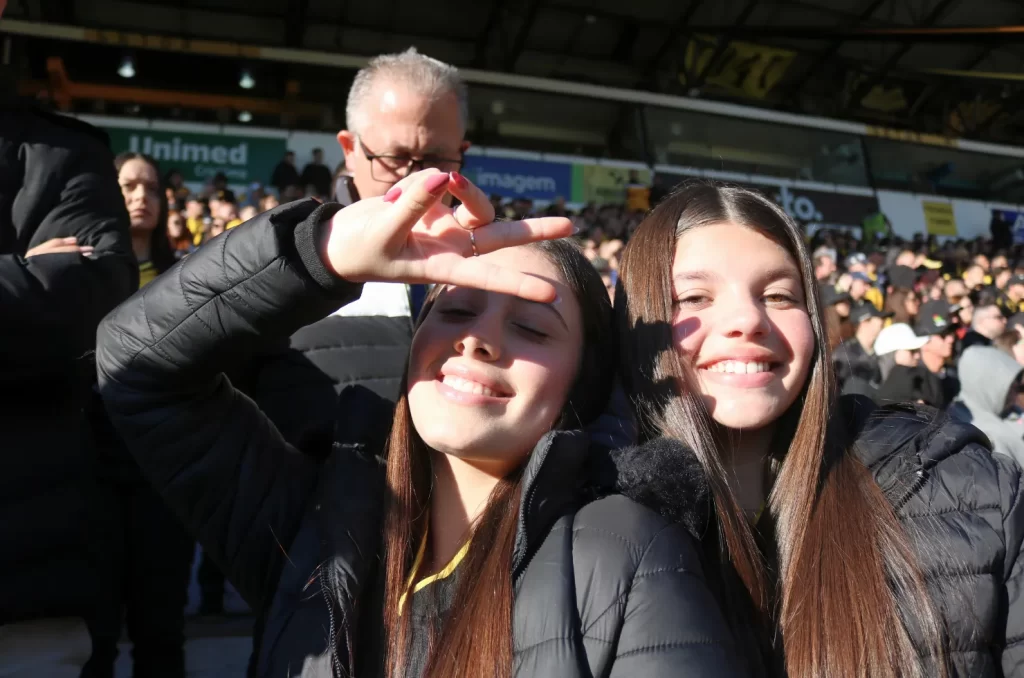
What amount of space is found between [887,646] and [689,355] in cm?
53

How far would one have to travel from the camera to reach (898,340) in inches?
205

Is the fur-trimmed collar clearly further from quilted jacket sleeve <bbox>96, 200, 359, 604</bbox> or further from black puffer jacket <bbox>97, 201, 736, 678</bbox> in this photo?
quilted jacket sleeve <bbox>96, 200, 359, 604</bbox>

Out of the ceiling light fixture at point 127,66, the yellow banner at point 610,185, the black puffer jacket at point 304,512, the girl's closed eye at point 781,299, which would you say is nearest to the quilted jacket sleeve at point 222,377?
the black puffer jacket at point 304,512

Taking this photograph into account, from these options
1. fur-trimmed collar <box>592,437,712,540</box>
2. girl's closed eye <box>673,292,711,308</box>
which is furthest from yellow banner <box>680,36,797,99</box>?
fur-trimmed collar <box>592,437,712,540</box>

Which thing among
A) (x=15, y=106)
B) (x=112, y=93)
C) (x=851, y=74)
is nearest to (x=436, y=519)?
(x=15, y=106)

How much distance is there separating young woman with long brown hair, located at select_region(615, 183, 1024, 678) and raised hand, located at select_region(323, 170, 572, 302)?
360 millimetres

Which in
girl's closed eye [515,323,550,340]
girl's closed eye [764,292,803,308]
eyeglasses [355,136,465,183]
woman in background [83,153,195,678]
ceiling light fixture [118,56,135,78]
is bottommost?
woman in background [83,153,195,678]

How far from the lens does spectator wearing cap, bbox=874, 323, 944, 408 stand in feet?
16.5

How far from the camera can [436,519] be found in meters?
1.35

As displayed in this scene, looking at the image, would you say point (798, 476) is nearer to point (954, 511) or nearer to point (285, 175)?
point (954, 511)

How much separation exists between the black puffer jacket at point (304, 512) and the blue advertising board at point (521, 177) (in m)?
12.0

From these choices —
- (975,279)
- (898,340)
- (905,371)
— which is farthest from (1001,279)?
(905,371)

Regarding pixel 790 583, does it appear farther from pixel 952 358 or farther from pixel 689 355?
pixel 952 358

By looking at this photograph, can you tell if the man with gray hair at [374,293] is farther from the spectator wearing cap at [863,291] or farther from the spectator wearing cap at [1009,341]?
the spectator wearing cap at [863,291]
